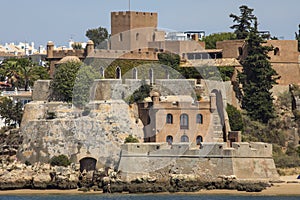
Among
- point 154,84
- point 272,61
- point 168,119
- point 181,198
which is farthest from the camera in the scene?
point 272,61

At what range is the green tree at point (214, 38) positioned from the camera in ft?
267

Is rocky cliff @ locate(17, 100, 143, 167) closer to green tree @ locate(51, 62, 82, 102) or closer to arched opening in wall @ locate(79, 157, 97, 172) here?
arched opening in wall @ locate(79, 157, 97, 172)

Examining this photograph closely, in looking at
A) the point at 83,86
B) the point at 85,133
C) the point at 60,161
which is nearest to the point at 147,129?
the point at 85,133

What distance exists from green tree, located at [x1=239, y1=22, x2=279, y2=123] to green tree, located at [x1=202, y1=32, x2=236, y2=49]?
8.03m

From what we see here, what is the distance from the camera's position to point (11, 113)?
2763 inches

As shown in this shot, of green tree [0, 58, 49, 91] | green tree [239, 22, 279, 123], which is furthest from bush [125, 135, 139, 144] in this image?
green tree [0, 58, 49, 91]

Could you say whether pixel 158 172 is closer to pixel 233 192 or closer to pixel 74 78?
pixel 233 192

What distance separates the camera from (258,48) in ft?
237

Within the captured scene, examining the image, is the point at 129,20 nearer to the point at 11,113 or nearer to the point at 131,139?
the point at 11,113

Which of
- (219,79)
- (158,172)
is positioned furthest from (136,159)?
(219,79)

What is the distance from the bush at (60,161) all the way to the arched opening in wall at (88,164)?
2.44ft

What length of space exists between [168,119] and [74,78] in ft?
22.9

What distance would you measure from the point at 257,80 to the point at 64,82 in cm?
1202

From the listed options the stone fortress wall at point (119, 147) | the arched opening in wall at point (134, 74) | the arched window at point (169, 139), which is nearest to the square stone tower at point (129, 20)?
the arched opening in wall at point (134, 74)
